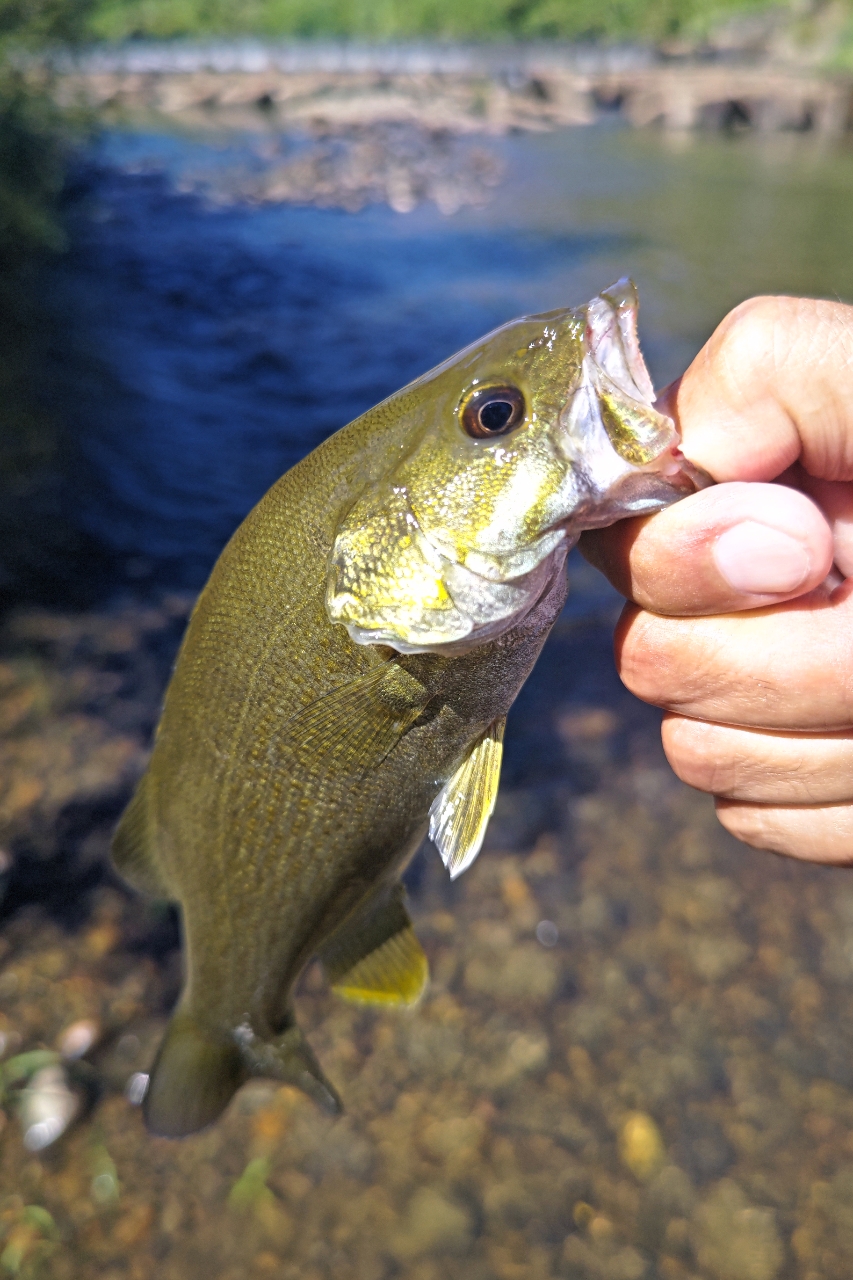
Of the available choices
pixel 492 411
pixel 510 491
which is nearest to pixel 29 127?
pixel 492 411

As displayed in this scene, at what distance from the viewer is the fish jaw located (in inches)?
54.7

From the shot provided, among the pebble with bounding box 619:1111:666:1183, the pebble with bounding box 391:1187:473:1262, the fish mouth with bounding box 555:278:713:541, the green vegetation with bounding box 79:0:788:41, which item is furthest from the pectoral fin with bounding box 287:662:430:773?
the green vegetation with bounding box 79:0:788:41

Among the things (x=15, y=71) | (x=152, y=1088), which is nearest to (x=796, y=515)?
(x=152, y=1088)

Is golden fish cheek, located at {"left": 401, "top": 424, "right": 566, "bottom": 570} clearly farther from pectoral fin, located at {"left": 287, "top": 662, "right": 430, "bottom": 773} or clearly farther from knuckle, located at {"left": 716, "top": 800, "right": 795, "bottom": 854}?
knuckle, located at {"left": 716, "top": 800, "right": 795, "bottom": 854}

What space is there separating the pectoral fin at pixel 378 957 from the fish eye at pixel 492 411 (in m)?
1.11

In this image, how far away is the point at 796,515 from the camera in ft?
4.87

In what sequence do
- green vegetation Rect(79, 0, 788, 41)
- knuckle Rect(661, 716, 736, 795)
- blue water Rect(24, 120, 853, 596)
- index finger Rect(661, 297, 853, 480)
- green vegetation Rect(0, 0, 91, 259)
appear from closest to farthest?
index finger Rect(661, 297, 853, 480) → knuckle Rect(661, 716, 736, 795) → blue water Rect(24, 120, 853, 596) → green vegetation Rect(0, 0, 91, 259) → green vegetation Rect(79, 0, 788, 41)

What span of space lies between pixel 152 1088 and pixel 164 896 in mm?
446

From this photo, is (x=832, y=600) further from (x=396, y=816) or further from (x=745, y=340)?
(x=396, y=816)

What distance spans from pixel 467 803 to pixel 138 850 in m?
0.81

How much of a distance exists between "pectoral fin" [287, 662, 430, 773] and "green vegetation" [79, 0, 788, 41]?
65.8 metres

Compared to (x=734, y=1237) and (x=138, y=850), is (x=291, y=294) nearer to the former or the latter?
(x=138, y=850)

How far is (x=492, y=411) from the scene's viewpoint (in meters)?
1.49

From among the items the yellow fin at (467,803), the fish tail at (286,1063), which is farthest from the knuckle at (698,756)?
the fish tail at (286,1063)
